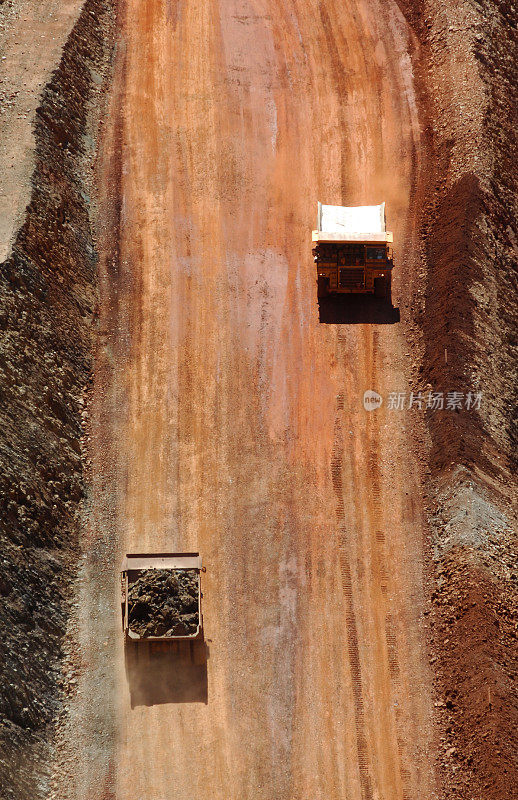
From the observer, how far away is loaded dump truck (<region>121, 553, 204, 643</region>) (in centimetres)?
2711

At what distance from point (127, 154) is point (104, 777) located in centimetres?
1975

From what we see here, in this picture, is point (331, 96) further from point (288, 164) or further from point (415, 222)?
point (415, 222)

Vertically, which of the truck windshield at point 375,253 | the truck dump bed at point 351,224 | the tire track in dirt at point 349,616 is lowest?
the tire track in dirt at point 349,616

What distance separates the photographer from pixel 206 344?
108 feet

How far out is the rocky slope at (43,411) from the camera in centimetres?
2614

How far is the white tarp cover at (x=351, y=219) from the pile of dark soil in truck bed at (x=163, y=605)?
11.2m

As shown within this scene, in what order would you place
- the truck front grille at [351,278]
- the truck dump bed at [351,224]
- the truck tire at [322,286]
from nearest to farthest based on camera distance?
1. the truck dump bed at [351,224]
2. the truck front grille at [351,278]
3. the truck tire at [322,286]

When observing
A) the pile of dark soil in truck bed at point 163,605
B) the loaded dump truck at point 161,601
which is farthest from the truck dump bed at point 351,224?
the pile of dark soil in truck bed at point 163,605

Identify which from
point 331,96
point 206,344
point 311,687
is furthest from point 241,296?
point 311,687

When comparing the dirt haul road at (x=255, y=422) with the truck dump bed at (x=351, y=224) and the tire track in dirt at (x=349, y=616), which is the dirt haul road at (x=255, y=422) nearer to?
the tire track in dirt at (x=349, y=616)

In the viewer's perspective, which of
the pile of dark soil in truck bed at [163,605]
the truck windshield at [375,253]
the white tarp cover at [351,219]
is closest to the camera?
the pile of dark soil in truck bed at [163,605]

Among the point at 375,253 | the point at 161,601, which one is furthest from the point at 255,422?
the point at 161,601

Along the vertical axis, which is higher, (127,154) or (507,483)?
(127,154)

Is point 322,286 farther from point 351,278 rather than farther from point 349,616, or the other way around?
point 349,616
